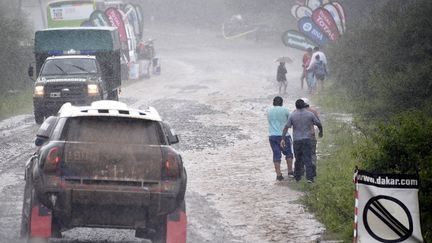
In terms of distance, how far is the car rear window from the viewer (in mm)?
10188

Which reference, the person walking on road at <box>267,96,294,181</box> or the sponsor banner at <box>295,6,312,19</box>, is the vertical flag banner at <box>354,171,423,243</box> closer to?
the person walking on road at <box>267,96,294,181</box>

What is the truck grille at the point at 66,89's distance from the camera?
81.7ft

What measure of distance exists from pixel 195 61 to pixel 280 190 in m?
42.2

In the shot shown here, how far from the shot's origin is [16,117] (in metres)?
28.1

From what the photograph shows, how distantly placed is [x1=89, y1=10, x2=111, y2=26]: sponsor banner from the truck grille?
22.4m

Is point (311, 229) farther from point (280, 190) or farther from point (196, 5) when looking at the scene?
point (196, 5)

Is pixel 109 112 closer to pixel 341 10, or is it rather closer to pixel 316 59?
pixel 316 59

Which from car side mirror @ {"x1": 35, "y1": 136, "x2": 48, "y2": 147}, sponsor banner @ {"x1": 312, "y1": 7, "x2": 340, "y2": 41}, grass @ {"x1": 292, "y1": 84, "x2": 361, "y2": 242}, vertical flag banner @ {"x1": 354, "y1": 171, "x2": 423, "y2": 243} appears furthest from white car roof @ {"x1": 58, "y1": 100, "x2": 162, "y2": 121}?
sponsor banner @ {"x1": 312, "y1": 7, "x2": 340, "y2": 41}

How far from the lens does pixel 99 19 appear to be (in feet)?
156

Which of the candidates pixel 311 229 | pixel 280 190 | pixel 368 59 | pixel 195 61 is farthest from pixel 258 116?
pixel 195 61

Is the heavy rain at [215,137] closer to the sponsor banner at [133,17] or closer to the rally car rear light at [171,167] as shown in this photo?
the rally car rear light at [171,167]

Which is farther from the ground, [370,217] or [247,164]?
[370,217]

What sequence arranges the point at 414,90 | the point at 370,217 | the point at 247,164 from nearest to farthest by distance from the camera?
the point at 370,217 < the point at 247,164 < the point at 414,90

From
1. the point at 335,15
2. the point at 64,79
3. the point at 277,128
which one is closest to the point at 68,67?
the point at 64,79
